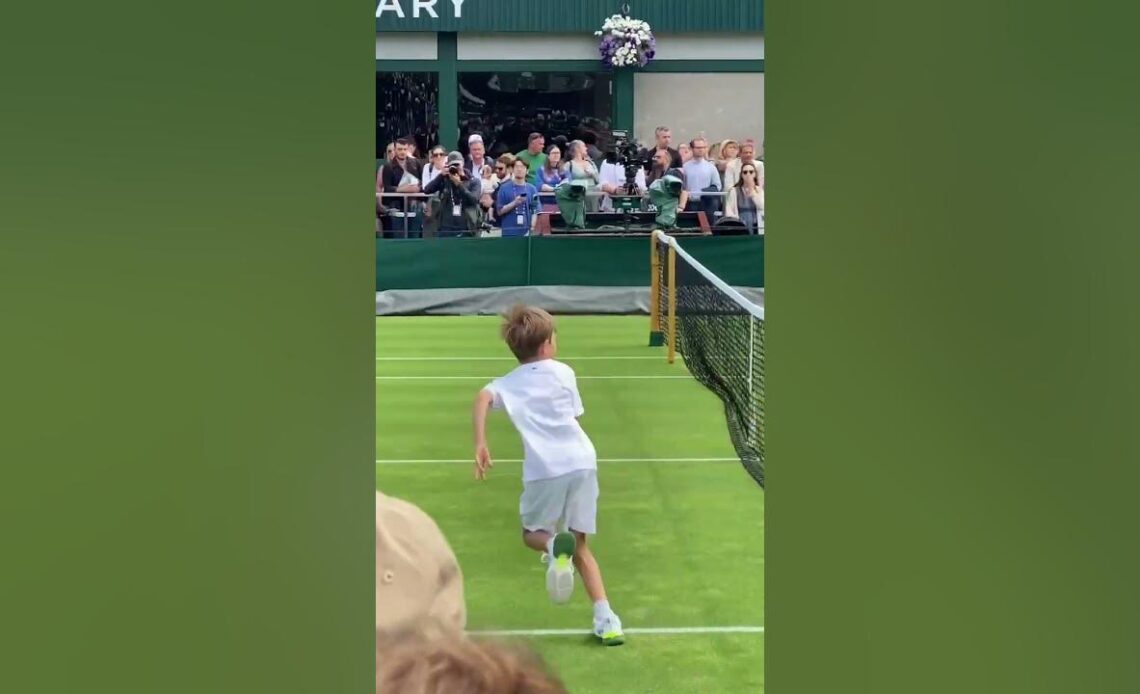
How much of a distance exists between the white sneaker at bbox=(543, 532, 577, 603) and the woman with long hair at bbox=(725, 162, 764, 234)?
483 inches

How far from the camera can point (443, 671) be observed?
302 cm

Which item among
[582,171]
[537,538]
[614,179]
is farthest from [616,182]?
[537,538]

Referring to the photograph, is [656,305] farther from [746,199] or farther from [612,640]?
[612,640]

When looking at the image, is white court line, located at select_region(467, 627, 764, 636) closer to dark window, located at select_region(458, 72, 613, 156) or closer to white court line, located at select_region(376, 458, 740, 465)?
white court line, located at select_region(376, 458, 740, 465)

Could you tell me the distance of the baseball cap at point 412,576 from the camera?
10.5 feet

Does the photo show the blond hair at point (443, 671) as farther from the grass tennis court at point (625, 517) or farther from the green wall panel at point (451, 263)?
the green wall panel at point (451, 263)

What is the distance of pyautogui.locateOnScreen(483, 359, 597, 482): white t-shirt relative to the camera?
501 cm

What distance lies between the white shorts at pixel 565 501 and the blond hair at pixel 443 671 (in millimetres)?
1603
